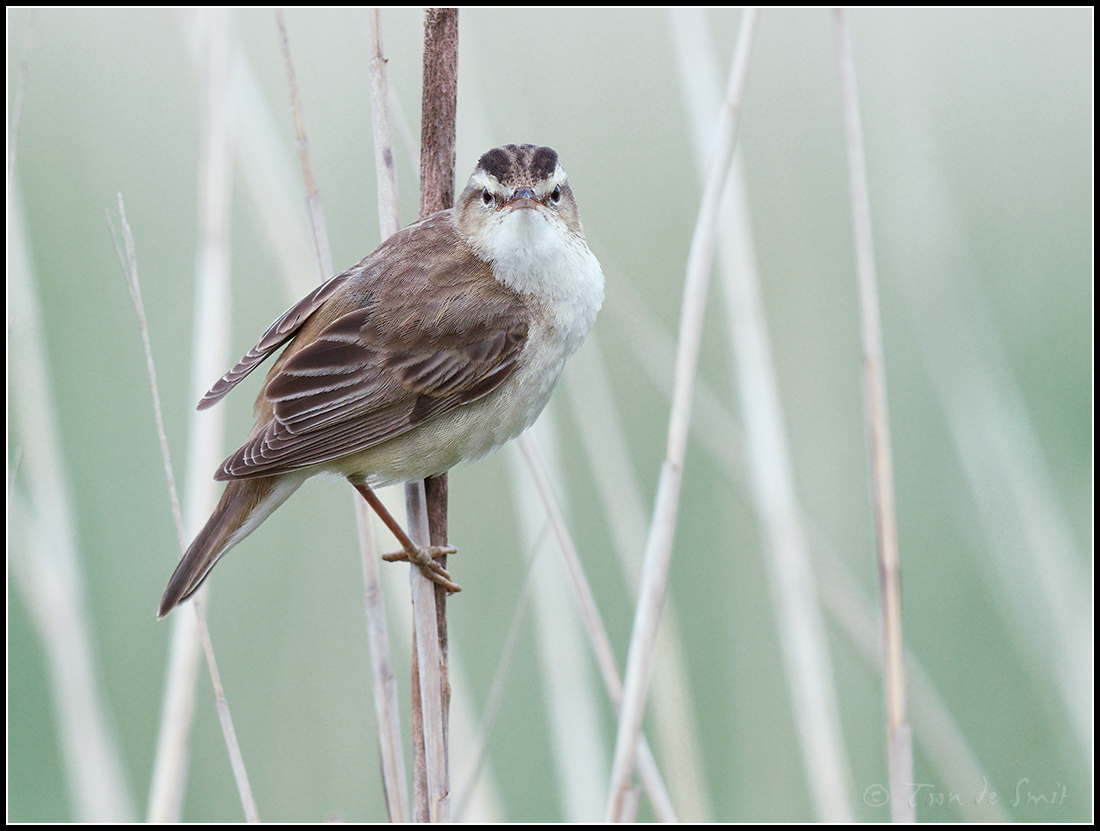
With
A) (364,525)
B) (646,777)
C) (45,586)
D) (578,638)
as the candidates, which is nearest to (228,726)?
(364,525)

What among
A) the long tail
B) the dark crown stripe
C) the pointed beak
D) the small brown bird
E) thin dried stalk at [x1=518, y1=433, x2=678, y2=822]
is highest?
the dark crown stripe

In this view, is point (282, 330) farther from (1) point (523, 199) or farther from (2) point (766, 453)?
(2) point (766, 453)

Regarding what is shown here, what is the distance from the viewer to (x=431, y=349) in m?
2.29

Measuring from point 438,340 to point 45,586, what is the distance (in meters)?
1.34

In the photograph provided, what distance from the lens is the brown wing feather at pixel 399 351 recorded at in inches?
89.7

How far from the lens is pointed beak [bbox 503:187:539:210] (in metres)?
2.21

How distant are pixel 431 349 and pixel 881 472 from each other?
→ 1117 millimetres

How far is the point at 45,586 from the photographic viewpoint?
2.52 m

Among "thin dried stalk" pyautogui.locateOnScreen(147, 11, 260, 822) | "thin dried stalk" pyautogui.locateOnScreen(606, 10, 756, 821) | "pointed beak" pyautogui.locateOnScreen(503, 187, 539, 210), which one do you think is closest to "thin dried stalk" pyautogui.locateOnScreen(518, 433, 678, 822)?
"thin dried stalk" pyautogui.locateOnScreen(606, 10, 756, 821)

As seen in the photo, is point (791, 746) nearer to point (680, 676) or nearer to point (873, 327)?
point (680, 676)

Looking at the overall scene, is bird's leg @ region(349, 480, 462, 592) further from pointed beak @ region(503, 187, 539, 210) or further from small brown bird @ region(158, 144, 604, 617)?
pointed beak @ region(503, 187, 539, 210)

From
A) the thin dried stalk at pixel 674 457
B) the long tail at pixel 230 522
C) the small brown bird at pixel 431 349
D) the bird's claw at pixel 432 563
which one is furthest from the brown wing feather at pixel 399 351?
the thin dried stalk at pixel 674 457

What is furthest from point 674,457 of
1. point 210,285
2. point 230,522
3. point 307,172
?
point 210,285

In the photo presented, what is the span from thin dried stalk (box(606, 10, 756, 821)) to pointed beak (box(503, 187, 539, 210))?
44 cm
